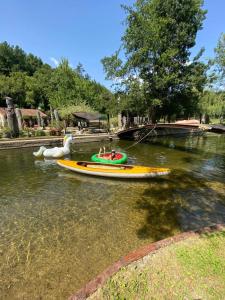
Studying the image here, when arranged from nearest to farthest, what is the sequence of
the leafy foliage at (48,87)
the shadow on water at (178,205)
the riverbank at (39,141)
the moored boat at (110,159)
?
the shadow on water at (178,205)
the moored boat at (110,159)
the riverbank at (39,141)
the leafy foliage at (48,87)

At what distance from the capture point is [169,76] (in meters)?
25.7

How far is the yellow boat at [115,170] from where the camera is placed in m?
11.2

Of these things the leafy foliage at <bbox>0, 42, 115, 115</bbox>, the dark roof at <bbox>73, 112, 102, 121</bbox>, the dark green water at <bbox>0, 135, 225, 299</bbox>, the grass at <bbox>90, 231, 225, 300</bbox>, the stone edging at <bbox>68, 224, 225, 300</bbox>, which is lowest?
the dark green water at <bbox>0, 135, 225, 299</bbox>

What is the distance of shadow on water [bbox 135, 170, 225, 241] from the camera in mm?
6758

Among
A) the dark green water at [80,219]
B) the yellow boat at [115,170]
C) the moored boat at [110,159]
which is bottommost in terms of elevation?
the dark green water at [80,219]

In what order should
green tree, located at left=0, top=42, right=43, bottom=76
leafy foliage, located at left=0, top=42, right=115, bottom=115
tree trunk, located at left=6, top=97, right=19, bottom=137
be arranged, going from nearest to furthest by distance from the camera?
tree trunk, located at left=6, top=97, right=19, bottom=137 < leafy foliage, located at left=0, top=42, right=115, bottom=115 < green tree, located at left=0, top=42, right=43, bottom=76

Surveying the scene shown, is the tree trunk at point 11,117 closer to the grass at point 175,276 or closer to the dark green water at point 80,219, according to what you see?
the dark green water at point 80,219

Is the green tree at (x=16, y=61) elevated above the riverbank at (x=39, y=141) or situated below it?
above

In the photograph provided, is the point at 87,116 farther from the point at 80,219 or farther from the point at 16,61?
the point at 16,61

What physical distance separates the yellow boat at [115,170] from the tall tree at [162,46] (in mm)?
16465

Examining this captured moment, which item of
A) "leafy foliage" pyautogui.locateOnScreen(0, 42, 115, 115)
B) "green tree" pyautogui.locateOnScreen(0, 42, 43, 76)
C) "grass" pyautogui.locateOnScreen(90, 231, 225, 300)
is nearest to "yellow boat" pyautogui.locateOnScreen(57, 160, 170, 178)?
"grass" pyautogui.locateOnScreen(90, 231, 225, 300)

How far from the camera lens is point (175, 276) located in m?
3.61

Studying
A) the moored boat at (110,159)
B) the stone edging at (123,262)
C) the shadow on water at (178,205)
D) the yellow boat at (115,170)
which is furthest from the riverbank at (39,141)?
the stone edging at (123,262)

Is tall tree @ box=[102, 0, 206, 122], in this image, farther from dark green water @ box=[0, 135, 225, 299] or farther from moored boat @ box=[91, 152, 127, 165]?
dark green water @ box=[0, 135, 225, 299]
